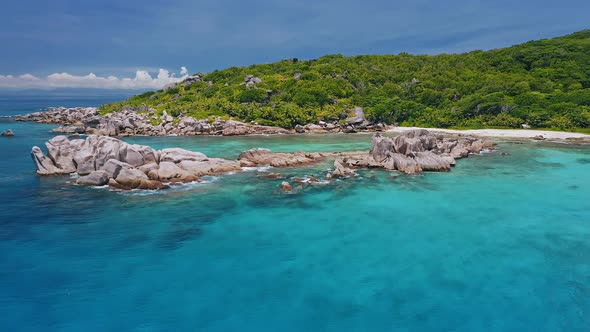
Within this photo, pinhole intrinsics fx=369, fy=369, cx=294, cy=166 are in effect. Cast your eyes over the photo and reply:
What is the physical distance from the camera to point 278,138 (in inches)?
3147

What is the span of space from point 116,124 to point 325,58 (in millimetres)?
91725

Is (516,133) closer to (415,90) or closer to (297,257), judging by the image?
(415,90)

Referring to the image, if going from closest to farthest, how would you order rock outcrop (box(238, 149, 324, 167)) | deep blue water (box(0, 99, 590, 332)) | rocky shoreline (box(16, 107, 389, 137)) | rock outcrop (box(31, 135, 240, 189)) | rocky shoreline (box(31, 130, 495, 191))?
deep blue water (box(0, 99, 590, 332)), rock outcrop (box(31, 135, 240, 189)), rocky shoreline (box(31, 130, 495, 191)), rock outcrop (box(238, 149, 324, 167)), rocky shoreline (box(16, 107, 389, 137))

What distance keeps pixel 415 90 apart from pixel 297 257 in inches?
4094

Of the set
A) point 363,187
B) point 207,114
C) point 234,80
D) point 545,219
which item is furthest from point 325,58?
point 545,219

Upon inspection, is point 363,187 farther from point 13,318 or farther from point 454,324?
point 13,318

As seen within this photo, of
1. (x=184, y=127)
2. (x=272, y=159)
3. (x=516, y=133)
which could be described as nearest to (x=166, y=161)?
(x=272, y=159)

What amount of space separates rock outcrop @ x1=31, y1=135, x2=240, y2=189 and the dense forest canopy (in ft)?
161

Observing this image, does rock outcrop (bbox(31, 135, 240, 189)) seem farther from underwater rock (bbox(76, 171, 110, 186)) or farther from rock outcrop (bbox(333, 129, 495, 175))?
rock outcrop (bbox(333, 129, 495, 175))

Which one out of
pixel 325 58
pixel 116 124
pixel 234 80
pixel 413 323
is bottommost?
pixel 413 323

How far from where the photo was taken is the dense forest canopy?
295 feet

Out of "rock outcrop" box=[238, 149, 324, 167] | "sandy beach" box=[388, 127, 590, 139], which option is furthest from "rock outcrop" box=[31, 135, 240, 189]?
"sandy beach" box=[388, 127, 590, 139]

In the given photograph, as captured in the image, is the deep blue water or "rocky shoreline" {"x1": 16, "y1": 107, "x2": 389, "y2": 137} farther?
"rocky shoreline" {"x1": 16, "y1": 107, "x2": 389, "y2": 137}

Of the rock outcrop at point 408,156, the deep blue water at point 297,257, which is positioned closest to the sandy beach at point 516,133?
the rock outcrop at point 408,156
